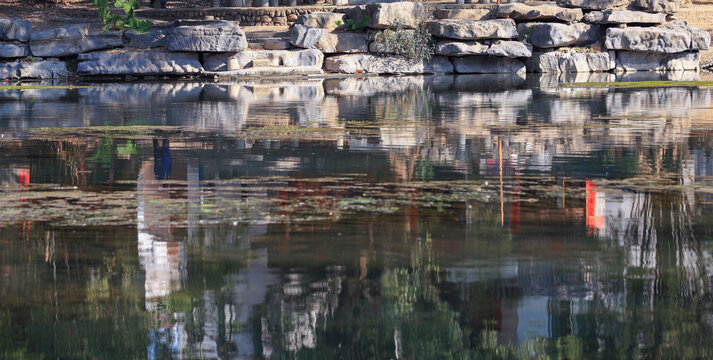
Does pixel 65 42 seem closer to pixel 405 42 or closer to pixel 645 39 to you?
pixel 405 42

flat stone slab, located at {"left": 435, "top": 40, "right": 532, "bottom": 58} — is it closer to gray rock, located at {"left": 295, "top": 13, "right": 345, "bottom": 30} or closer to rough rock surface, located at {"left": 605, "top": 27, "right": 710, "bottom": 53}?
rough rock surface, located at {"left": 605, "top": 27, "right": 710, "bottom": 53}

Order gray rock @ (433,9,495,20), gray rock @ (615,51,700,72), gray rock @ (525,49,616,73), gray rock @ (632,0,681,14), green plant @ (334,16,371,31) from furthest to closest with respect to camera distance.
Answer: gray rock @ (632,0,681,14), gray rock @ (615,51,700,72), gray rock @ (433,9,495,20), gray rock @ (525,49,616,73), green plant @ (334,16,371,31)

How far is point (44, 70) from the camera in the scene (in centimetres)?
2975

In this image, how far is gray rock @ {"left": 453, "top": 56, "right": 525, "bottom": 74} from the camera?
32.5 m

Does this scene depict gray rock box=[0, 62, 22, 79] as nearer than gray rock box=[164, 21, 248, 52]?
No

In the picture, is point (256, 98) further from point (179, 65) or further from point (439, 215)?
point (439, 215)

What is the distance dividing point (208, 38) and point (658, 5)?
15.4 m

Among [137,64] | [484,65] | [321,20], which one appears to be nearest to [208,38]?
[137,64]

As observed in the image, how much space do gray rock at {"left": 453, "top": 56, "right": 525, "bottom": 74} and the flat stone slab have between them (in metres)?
0.69

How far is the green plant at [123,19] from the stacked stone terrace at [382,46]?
291 millimetres

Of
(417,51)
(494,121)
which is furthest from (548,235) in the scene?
(417,51)

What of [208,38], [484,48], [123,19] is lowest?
[484,48]

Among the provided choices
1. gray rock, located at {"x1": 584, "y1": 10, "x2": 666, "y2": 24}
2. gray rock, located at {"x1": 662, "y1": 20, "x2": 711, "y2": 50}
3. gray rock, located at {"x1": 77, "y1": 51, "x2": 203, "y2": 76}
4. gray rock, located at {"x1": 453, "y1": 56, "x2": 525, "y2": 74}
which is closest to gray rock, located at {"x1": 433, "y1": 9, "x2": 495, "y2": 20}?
gray rock, located at {"x1": 453, "y1": 56, "x2": 525, "y2": 74}

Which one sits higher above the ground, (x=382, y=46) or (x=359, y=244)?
(x=382, y=46)
